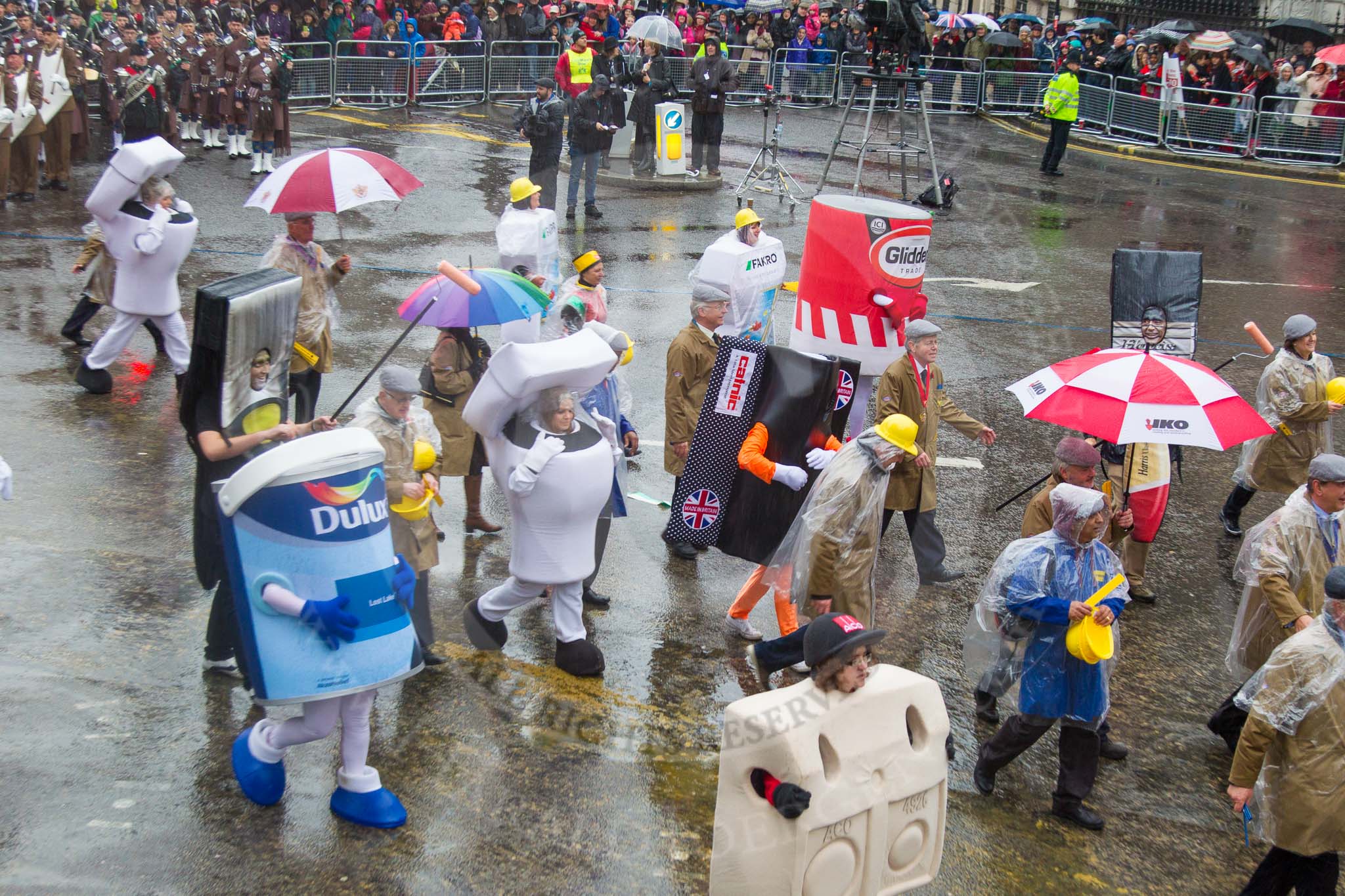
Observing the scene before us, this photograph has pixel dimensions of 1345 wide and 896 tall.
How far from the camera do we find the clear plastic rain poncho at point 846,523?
609cm

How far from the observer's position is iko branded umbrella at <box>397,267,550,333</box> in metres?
6.81

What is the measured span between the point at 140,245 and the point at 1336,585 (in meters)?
7.24

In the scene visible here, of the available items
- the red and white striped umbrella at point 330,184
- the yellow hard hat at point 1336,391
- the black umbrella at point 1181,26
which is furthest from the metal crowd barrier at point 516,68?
the yellow hard hat at point 1336,391

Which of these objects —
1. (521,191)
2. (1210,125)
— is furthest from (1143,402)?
(1210,125)

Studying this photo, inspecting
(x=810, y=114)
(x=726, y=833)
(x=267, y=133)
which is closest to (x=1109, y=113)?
(x=810, y=114)

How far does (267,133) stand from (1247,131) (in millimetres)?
15783

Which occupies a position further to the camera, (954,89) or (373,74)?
(954,89)

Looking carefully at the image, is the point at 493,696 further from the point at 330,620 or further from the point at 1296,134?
the point at 1296,134

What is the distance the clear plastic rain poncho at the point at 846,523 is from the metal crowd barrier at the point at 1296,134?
62.4 feet

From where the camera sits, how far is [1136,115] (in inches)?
940

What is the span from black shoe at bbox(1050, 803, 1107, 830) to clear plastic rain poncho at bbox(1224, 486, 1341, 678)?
119 centimetres

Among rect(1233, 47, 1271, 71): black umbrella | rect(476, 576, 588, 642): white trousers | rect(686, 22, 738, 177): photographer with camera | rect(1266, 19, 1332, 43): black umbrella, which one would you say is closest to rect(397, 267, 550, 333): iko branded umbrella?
rect(476, 576, 588, 642): white trousers

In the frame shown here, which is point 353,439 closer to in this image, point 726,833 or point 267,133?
point 726,833

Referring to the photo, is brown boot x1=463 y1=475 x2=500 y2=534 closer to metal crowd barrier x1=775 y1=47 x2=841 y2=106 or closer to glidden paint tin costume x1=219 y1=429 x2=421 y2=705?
glidden paint tin costume x1=219 y1=429 x2=421 y2=705
